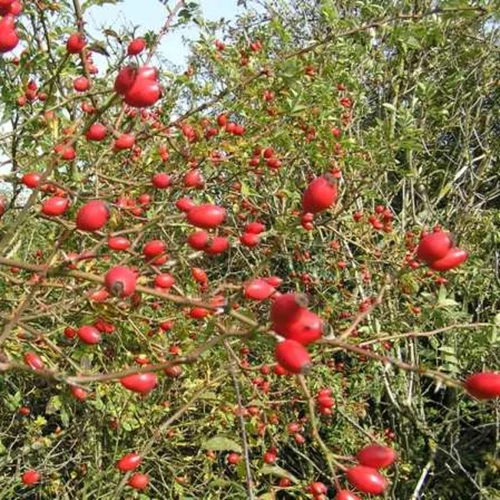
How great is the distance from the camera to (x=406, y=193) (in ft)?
17.5

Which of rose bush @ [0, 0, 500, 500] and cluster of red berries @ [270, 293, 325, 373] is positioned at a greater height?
rose bush @ [0, 0, 500, 500]

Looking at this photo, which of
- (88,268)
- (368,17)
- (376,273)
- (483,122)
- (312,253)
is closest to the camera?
(88,268)

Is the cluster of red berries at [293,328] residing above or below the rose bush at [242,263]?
below

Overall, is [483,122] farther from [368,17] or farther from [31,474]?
[31,474]

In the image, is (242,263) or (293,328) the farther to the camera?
(242,263)

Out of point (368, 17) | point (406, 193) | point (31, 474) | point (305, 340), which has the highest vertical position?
point (406, 193)

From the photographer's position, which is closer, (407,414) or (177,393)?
(177,393)

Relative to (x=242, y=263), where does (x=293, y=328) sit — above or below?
below

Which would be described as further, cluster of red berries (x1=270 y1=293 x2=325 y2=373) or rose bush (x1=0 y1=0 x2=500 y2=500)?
rose bush (x1=0 y1=0 x2=500 y2=500)

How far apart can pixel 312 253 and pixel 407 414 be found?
1.36 meters

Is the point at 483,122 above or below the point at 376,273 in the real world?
above

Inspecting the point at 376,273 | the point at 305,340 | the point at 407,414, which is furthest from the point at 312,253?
the point at 305,340

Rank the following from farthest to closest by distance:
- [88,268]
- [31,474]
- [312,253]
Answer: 1. [312,253]
2. [31,474]
3. [88,268]

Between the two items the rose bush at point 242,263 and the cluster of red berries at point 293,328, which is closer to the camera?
the cluster of red berries at point 293,328
